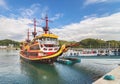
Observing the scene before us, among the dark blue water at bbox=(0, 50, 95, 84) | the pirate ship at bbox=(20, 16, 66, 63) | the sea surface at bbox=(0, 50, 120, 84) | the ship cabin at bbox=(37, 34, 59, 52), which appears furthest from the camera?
the ship cabin at bbox=(37, 34, 59, 52)

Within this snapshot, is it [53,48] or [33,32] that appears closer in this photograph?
[53,48]

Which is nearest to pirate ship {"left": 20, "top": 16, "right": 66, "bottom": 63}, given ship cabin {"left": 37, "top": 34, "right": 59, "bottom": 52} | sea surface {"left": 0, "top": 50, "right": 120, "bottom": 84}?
ship cabin {"left": 37, "top": 34, "right": 59, "bottom": 52}

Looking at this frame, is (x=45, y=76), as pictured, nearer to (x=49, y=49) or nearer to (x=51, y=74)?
(x=51, y=74)

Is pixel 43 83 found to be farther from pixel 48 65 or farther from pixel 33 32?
pixel 33 32

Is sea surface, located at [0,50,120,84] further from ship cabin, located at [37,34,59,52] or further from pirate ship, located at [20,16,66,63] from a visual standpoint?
ship cabin, located at [37,34,59,52]

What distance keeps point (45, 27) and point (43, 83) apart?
35.0m

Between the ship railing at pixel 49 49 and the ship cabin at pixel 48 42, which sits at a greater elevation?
the ship cabin at pixel 48 42

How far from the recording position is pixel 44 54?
53.6 metres

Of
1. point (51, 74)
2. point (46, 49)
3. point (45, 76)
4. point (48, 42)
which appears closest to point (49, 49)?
point (46, 49)

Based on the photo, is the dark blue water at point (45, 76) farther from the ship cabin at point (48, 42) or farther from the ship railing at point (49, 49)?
the ship cabin at point (48, 42)

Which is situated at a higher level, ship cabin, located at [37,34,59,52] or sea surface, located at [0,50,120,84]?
ship cabin, located at [37,34,59,52]

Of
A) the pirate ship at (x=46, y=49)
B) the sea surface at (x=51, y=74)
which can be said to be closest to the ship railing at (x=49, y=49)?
the pirate ship at (x=46, y=49)

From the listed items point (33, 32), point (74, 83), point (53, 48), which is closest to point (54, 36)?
point (53, 48)

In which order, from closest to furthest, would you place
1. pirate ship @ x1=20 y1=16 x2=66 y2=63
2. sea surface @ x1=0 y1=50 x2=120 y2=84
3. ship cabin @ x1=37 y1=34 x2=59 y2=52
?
1. sea surface @ x1=0 y1=50 x2=120 y2=84
2. pirate ship @ x1=20 y1=16 x2=66 y2=63
3. ship cabin @ x1=37 y1=34 x2=59 y2=52
